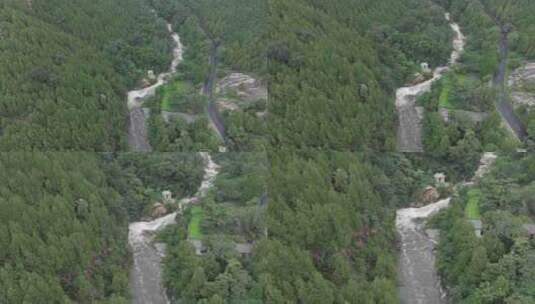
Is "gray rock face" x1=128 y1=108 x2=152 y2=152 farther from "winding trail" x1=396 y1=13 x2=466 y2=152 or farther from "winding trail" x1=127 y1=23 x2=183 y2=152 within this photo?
"winding trail" x1=396 y1=13 x2=466 y2=152

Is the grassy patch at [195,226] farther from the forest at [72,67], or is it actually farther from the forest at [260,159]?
the forest at [72,67]

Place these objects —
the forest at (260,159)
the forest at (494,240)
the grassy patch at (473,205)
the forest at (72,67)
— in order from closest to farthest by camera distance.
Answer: the forest at (72,67), the forest at (260,159), the forest at (494,240), the grassy patch at (473,205)

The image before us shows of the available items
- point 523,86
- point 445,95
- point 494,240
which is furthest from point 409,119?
point 494,240

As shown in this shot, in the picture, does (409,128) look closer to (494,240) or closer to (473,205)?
(473,205)

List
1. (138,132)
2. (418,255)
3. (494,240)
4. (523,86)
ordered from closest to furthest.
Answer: (138,132)
(494,240)
(523,86)
(418,255)

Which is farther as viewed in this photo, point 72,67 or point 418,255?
point 418,255

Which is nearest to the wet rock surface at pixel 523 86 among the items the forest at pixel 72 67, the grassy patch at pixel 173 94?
the grassy patch at pixel 173 94

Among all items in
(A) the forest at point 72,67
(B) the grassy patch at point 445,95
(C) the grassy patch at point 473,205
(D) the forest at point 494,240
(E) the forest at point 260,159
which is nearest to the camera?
(A) the forest at point 72,67
